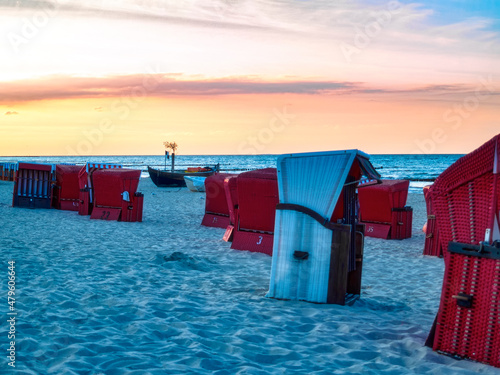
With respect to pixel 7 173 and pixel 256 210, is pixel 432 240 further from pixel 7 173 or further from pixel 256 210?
pixel 7 173

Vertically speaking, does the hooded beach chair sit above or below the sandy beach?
above

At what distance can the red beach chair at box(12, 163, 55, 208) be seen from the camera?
18.2 m

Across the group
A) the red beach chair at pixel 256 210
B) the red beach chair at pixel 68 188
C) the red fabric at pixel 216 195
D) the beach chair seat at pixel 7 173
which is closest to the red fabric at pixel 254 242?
the red beach chair at pixel 256 210

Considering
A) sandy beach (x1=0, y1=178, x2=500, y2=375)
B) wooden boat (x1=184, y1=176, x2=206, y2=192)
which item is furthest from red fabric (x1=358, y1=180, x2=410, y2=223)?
wooden boat (x1=184, y1=176, x2=206, y2=192)

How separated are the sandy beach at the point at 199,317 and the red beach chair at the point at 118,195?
457cm

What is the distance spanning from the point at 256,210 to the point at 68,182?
10.0 meters

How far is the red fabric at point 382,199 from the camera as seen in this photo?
42.4ft

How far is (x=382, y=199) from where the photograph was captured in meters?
13.1

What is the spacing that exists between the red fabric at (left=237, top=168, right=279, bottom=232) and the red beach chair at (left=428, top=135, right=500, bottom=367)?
17.4 feet

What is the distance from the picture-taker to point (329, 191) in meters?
6.24

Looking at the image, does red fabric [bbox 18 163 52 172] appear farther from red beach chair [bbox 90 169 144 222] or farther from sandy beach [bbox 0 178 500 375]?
sandy beach [bbox 0 178 500 375]

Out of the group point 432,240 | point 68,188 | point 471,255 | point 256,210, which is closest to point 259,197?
point 256,210

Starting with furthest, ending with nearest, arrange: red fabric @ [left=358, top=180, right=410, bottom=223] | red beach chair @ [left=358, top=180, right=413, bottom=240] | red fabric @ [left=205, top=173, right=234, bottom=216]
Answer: red fabric @ [left=205, top=173, right=234, bottom=216] → red beach chair @ [left=358, top=180, right=413, bottom=240] → red fabric @ [left=358, top=180, right=410, bottom=223]

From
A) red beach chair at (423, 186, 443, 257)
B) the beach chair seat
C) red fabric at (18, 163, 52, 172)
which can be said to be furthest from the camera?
the beach chair seat
